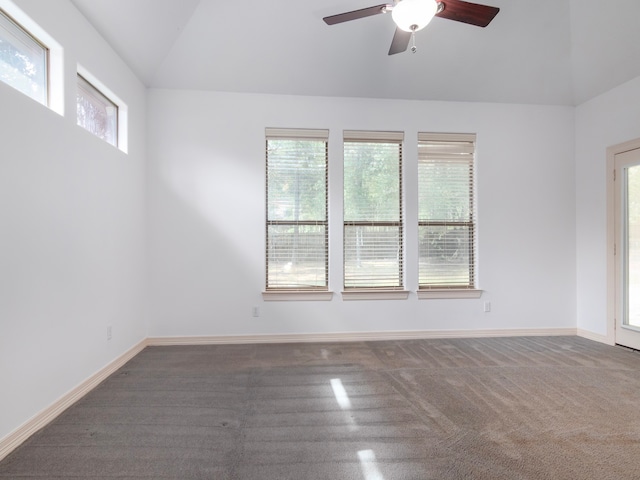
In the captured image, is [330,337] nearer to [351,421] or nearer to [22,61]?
[351,421]

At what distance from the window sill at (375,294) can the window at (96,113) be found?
2.93m

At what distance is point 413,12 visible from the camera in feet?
6.07

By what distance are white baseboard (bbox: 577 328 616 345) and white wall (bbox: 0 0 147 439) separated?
5247mm

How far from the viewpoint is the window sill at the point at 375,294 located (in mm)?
3818

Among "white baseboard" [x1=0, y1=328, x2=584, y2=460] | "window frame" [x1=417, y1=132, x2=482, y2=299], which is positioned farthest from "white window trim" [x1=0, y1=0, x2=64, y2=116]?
"window frame" [x1=417, y1=132, x2=482, y2=299]

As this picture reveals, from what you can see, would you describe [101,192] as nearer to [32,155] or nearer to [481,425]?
[32,155]

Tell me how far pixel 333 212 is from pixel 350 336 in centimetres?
149

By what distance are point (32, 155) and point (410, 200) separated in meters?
3.48

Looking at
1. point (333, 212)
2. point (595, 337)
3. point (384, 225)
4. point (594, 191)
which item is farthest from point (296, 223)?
point (595, 337)

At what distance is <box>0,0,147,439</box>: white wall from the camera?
6.04 feet


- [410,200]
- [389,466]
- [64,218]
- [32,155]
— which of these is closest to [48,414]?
[64,218]

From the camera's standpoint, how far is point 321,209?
387cm

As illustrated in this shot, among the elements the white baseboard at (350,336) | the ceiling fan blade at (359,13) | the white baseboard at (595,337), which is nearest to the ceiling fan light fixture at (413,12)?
the ceiling fan blade at (359,13)

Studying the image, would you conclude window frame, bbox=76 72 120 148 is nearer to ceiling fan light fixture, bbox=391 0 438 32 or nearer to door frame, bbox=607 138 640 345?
ceiling fan light fixture, bbox=391 0 438 32
